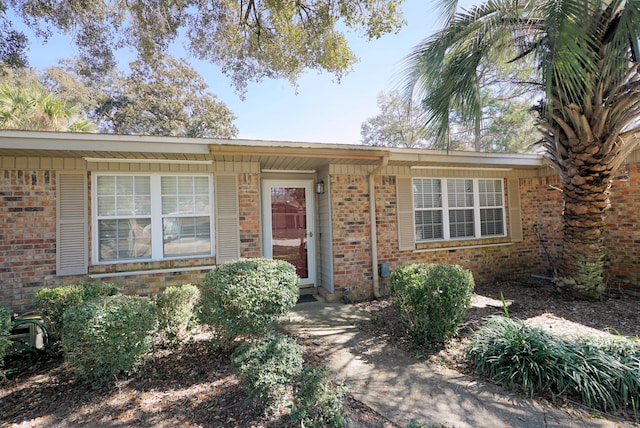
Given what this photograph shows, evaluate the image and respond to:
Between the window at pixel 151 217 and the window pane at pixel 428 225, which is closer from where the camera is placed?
the window at pixel 151 217

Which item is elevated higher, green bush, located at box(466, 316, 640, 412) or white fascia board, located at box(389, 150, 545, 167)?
white fascia board, located at box(389, 150, 545, 167)

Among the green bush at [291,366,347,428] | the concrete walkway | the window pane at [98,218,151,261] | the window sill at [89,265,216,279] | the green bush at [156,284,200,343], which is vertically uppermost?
the window pane at [98,218,151,261]

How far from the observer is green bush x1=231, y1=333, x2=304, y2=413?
7.57 ft

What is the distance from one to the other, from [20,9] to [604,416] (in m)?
10.4

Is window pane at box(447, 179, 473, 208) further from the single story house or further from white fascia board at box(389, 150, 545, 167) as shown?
white fascia board at box(389, 150, 545, 167)

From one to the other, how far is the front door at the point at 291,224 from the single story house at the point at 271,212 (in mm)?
Result: 22

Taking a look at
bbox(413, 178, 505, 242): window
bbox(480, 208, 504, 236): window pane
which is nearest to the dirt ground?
bbox(413, 178, 505, 242): window

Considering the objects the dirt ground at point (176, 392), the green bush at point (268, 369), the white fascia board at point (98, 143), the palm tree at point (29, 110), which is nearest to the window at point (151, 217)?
the white fascia board at point (98, 143)

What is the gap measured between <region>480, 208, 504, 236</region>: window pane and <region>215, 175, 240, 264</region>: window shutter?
5509 mm

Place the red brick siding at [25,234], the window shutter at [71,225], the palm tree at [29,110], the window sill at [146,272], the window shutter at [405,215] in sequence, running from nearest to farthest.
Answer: the red brick siding at [25,234] → the window shutter at [71,225] → the window sill at [146,272] → the window shutter at [405,215] → the palm tree at [29,110]

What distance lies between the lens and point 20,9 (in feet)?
18.9

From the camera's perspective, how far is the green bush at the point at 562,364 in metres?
2.56

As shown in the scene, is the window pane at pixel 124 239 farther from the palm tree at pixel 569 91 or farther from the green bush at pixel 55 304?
the palm tree at pixel 569 91

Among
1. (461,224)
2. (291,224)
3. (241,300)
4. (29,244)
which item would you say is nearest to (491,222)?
(461,224)
